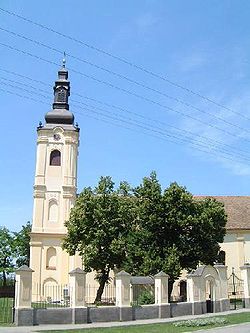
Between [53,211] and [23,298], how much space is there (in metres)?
26.9

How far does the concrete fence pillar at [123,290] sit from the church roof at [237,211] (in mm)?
22428

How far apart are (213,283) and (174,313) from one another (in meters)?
3.91

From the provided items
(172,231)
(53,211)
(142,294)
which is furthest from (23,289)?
(53,211)

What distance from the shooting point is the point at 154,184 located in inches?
1308

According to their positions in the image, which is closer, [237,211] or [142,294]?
[142,294]

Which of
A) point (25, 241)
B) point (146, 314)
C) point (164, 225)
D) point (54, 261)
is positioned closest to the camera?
point (146, 314)

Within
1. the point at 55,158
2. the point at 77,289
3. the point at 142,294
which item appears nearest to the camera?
the point at 77,289

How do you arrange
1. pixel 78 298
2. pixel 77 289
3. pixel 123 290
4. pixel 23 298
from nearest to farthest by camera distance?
pixel 23 298 → pixel 78 298 → pixel 77 289 → pixel 123 290

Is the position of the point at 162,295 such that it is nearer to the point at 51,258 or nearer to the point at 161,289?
the point at 161,289

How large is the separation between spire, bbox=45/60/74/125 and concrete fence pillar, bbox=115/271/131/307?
2937cm

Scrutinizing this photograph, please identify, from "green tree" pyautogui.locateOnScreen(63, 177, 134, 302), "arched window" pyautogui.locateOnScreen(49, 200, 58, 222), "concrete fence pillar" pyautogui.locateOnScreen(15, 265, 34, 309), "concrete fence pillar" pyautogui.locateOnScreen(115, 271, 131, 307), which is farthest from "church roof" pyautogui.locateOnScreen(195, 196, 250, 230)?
"concrete fence pillar" pyautogui.locateOnScreen(15, 265, 34, 309)

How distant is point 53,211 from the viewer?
4653 centimetres

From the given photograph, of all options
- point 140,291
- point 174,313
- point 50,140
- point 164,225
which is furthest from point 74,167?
point 174,313

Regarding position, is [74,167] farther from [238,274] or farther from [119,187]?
[238,274]
